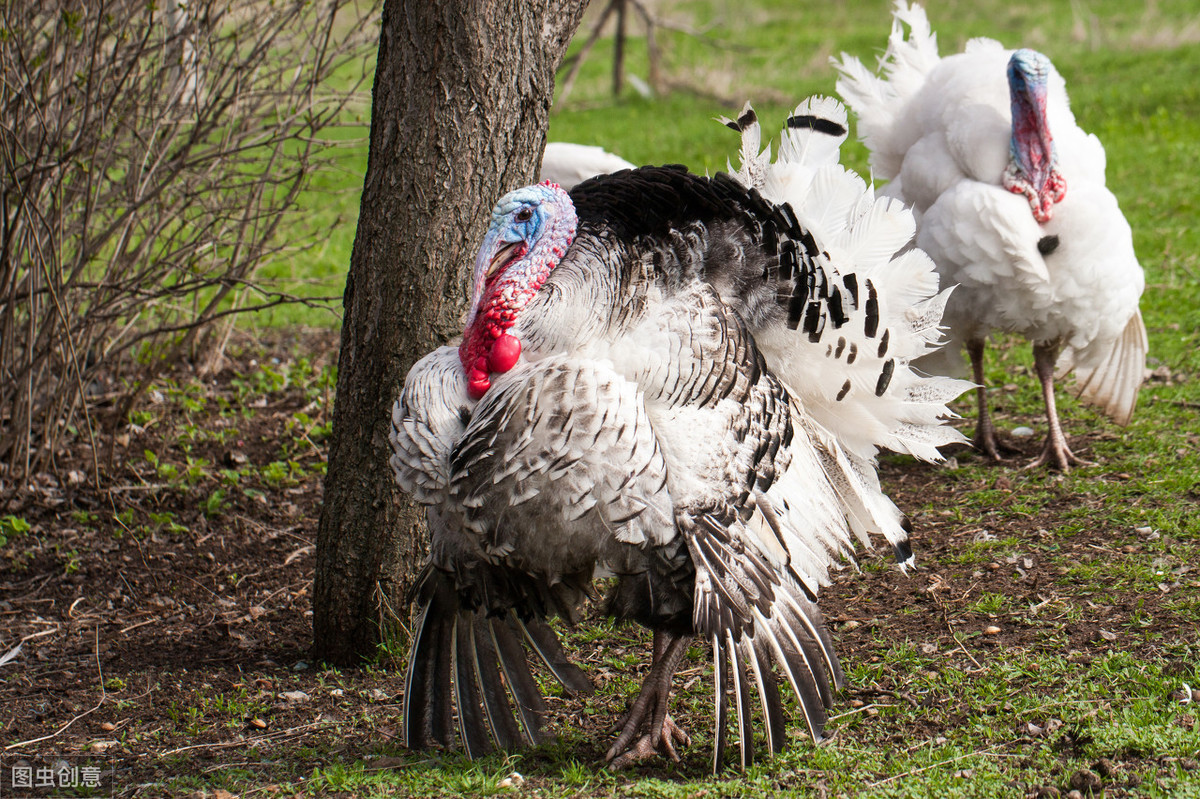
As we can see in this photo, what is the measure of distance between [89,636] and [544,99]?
106 inches

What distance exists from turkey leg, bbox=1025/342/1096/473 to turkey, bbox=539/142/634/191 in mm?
2382

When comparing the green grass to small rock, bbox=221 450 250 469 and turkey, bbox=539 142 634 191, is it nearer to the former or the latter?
small rock, bbox=221 450 250 469

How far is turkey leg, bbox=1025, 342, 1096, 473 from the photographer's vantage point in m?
5.41

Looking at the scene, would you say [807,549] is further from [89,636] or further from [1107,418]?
[1107,418]

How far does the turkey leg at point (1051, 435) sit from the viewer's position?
5414 millimetres

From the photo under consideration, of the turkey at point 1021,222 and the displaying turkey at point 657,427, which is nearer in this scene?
the displaying turkey at point 657,427

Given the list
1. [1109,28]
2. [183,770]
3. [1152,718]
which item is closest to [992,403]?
[1152,718]

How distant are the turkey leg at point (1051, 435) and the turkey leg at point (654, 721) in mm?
2740

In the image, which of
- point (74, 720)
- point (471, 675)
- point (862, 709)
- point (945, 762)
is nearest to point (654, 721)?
point (471, 675)

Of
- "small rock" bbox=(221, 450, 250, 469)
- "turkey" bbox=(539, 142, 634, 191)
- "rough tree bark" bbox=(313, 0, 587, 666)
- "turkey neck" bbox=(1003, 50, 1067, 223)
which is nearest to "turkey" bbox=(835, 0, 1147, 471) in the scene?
"turkey neck" bbox=(1003, 50, 1067, 223)

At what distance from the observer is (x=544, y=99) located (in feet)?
12.8

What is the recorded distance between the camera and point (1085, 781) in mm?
3086

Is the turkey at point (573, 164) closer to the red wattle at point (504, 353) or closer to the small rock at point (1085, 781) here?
the red wattle at point (504, 353)

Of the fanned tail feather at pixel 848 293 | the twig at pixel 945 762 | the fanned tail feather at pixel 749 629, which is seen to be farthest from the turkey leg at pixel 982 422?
the fanned tail feather at pixel 749 629
